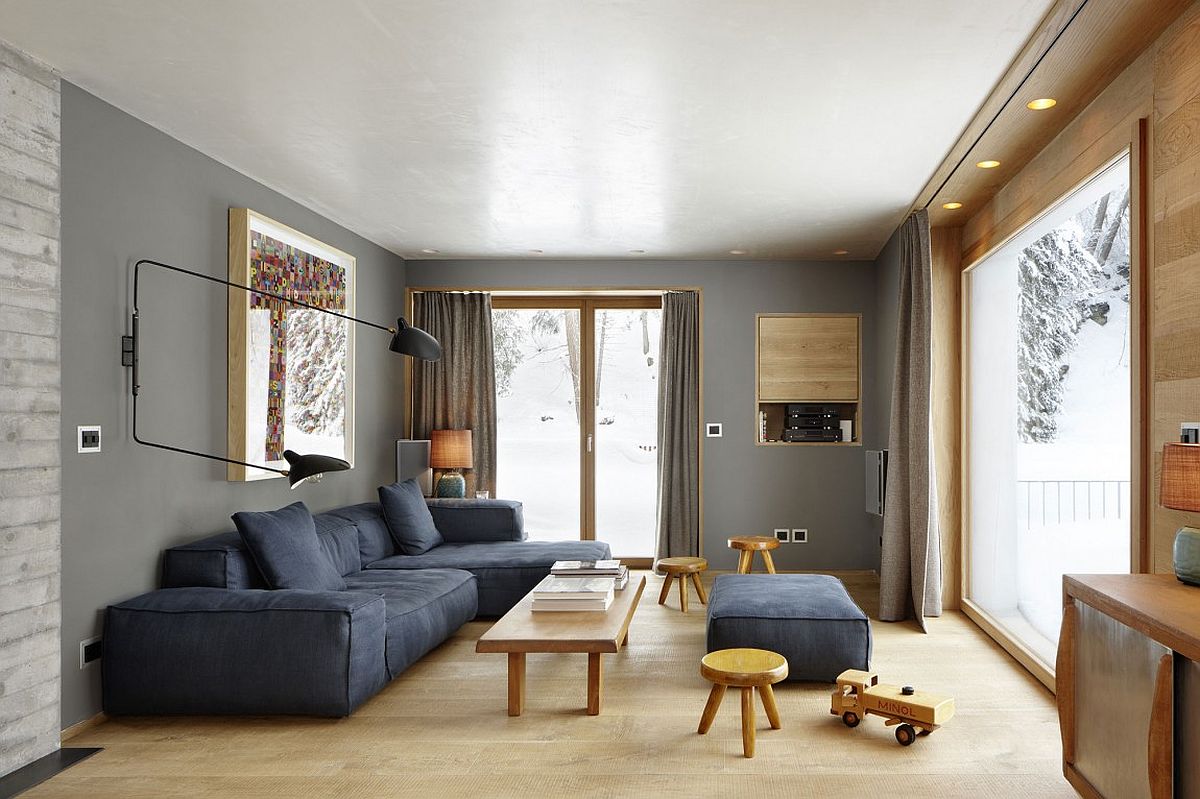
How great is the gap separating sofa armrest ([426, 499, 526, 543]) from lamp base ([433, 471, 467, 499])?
512 mm

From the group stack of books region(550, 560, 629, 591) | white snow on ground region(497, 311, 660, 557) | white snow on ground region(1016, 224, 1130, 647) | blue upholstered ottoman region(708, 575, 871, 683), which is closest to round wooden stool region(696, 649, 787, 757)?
blue upholstered ottoman region(708, 575, 871, 683)

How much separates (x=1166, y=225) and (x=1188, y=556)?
1.11 metres

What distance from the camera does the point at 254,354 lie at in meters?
4.84

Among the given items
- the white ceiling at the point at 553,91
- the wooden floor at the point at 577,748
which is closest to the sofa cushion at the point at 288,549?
the wooden floor at the point at 577,748

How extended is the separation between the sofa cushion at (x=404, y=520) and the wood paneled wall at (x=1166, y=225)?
423 cm

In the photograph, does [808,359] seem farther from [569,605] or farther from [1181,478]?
[1181,478]

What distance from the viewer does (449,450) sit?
23.9 feet

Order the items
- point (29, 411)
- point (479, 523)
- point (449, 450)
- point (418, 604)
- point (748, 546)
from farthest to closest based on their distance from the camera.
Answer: point (449, 450) → point (479, 523) → point (748, 546) → point (418, 604) → point (29, 411)

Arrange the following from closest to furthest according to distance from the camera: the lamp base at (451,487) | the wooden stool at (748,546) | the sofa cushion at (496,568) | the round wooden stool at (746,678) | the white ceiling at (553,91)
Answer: the white ceiling at (553,91)
the round wooden stool at (746,678)
the sofa cushion at (496,568)
the wooden stool at (748,546)
the lamp base at (451,487)

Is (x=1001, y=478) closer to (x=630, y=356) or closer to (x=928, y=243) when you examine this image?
(x=928, y=243)

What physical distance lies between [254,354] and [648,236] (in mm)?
2952

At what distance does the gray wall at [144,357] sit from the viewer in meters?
3.58

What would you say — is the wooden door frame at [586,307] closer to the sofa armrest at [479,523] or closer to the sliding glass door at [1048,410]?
the sofa armrest at [479,523]

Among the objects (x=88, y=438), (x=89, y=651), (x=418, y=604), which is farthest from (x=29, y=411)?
(x=418, y=604)
